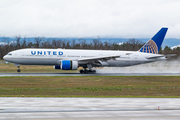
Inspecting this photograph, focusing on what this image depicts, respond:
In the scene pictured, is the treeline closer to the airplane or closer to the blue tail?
the blue tail

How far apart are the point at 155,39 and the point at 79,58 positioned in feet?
49.3

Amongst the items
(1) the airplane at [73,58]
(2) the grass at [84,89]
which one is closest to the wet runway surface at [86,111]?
(2) the grass at [84,89]

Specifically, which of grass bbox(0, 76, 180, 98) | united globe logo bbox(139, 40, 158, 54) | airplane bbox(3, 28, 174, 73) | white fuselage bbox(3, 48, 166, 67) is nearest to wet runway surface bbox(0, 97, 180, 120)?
grass bbox(0, 76, 180, 98)

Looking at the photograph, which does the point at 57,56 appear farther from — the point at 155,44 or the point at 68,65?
the point at 155,44

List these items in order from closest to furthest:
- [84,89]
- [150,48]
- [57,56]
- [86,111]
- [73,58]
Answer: [86,111], [84,89], [57,56], [73,58], [150,48]

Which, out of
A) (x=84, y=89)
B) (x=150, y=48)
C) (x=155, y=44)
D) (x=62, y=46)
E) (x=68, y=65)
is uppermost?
(x=155, y=44)

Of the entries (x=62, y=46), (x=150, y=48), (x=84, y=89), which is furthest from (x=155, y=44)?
(x=62, y=46)

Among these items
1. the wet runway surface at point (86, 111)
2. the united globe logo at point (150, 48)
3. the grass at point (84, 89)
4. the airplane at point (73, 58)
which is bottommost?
the grass at point (84, 89)

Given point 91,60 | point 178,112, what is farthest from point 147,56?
point 178,112

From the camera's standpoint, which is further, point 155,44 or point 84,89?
point 155,44

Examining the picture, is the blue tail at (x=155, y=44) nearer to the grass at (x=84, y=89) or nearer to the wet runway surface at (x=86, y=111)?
the grass at (x=84, y=89)

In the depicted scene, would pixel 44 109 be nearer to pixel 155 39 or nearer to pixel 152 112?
pixel 152 112

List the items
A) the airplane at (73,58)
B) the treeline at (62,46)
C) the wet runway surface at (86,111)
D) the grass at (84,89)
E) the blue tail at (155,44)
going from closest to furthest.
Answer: the wet runway surface at (86,111), the grass at (84,89), the airplane at (73,58), the blue tail at (155,44), the treeline at (62,46)

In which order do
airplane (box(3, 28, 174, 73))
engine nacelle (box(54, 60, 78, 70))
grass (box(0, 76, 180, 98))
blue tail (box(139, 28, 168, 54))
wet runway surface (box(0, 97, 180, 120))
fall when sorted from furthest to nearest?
blue tail (box(139, 28, 168, 54)) → airplane (box(3, 28, 174, 73)) → engine nacelle (box(54, 60, 78, 70)) → grass (box(0, 76, 180, 98)) → wet runway surface (box(0, 97, 180, 120))
